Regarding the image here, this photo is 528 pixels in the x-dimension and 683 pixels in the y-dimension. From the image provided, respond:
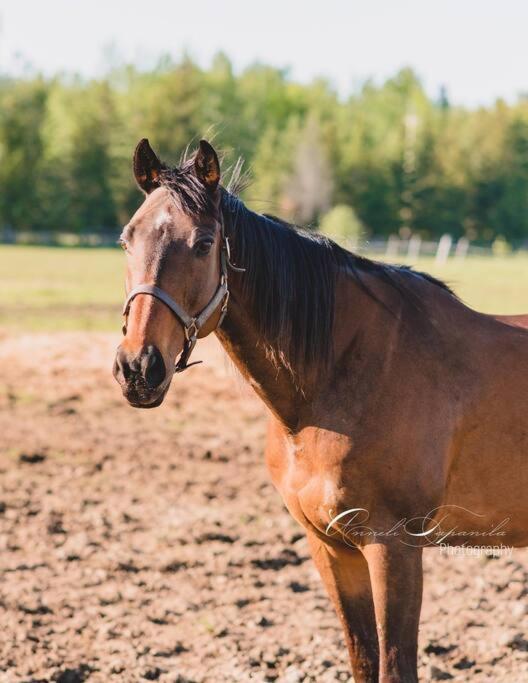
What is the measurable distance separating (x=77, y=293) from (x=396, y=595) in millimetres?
17567

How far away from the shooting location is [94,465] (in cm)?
722

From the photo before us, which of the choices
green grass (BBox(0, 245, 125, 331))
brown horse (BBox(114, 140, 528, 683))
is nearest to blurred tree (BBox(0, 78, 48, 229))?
green grass (BBox(0, 245, 125, 331))

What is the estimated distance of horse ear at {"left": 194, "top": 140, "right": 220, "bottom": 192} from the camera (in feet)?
9.27

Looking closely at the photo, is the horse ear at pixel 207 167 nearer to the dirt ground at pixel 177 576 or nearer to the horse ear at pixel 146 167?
the horse ear at pixel 146 167

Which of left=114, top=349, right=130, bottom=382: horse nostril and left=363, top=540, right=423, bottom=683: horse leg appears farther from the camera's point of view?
left=363, top=540, right=423, bottom=683: horse leg

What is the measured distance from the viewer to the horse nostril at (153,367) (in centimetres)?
259

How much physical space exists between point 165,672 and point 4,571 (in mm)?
1589

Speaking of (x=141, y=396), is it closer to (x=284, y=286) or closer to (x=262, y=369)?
(x=262, y=369)

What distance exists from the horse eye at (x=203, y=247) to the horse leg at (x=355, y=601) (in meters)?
1.21

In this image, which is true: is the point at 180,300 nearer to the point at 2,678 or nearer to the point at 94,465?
the point at 2,678

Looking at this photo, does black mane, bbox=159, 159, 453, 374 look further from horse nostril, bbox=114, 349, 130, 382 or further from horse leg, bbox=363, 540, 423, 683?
horse leg, bbox=363, 540, 423, 683

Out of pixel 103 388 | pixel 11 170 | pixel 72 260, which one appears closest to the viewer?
pixel 103 388

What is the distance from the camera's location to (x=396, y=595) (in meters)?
2.88

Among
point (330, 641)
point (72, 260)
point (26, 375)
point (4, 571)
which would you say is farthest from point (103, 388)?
point (72, 260)
